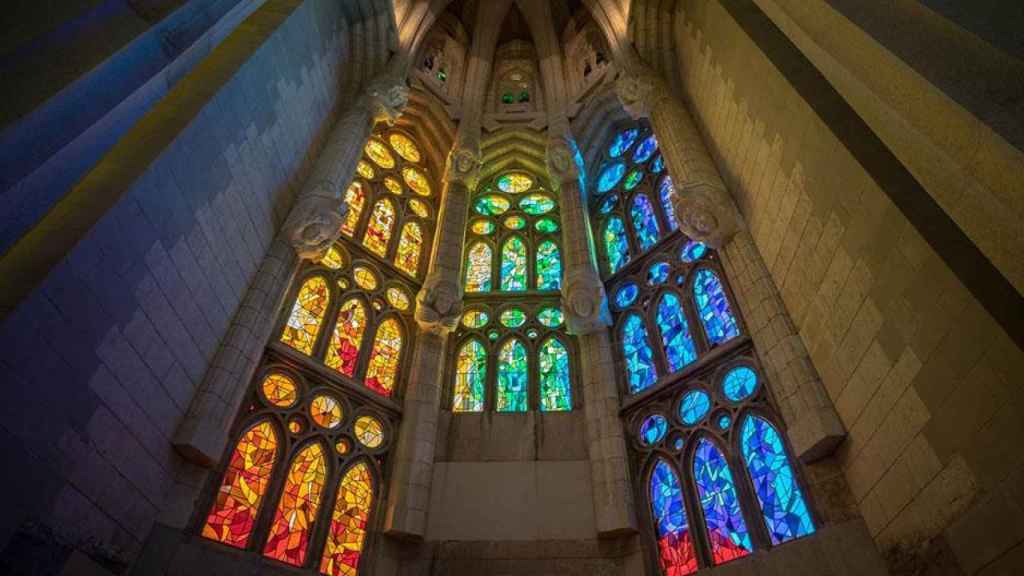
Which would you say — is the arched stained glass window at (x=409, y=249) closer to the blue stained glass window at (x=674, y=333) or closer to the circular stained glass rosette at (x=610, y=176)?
the circular stained glass rosette at (x=610, y=176)

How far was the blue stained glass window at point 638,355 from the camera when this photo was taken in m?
8.19

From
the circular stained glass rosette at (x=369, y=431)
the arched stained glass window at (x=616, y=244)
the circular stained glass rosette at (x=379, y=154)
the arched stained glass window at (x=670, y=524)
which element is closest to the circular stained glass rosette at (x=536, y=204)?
the arched stained glass window at (x=616, y=244)

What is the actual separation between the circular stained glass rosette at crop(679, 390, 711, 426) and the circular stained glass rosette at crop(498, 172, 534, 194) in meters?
6.25

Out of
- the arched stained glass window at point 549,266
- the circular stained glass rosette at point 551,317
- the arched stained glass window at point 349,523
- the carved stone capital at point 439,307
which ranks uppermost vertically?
the arched stained glass window at point 549,266

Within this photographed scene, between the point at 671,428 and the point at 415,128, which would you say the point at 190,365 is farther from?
the point at 415,128

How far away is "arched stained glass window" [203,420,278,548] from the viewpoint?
5867 millimetres

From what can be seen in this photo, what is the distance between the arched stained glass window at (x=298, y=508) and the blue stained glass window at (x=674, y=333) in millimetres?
4749

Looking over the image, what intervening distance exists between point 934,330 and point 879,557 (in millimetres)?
1843

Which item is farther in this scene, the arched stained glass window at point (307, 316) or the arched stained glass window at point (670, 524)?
the arched stained glass window at point (307, 316)

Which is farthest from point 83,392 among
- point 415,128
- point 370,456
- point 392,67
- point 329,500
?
point 415,128

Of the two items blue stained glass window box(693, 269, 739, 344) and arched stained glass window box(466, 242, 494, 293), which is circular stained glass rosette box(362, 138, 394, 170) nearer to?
arched stained glass window box(466, 242, 494, 293)

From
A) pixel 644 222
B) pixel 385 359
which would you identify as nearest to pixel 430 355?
pixel 385 359

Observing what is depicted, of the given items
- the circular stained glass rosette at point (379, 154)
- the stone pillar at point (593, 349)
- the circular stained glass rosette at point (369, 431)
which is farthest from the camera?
the circular stained glass rosette at point (379, 154)

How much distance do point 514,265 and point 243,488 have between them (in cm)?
603
